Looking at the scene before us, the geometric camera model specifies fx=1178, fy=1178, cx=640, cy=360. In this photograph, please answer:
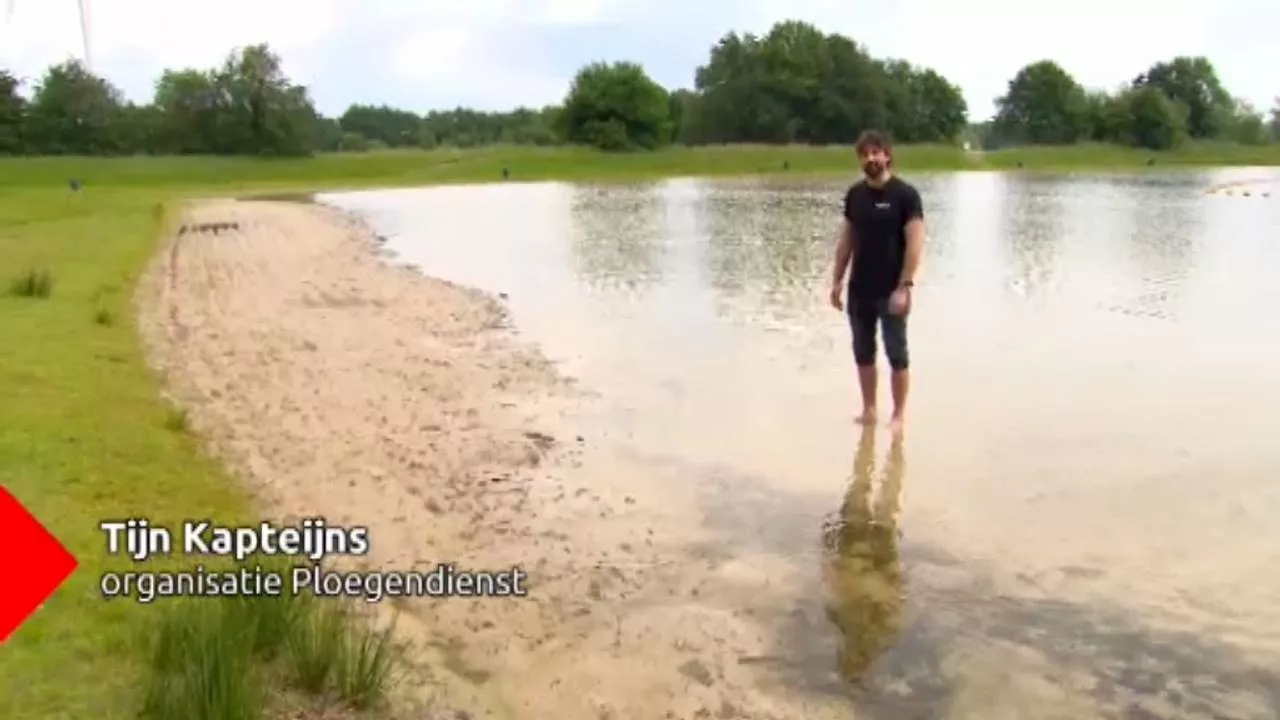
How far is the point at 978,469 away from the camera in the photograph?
747 centimetres

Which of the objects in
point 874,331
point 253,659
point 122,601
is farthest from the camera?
point 874,331

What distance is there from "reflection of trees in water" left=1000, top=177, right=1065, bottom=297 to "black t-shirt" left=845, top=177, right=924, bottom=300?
8343 mm

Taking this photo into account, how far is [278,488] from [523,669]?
8.78ft

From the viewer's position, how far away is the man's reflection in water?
497cm

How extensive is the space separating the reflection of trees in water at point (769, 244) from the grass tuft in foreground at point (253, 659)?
11.0 m

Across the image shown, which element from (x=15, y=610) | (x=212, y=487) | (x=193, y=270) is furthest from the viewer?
(x=193, y=270)

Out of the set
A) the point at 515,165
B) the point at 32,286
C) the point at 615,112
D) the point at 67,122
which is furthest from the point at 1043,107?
the point at 32,286

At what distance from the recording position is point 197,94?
8188 centimetres

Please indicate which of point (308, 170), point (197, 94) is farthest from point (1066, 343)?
point (197, 94)

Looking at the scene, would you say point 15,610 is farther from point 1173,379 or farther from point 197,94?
point 197,94

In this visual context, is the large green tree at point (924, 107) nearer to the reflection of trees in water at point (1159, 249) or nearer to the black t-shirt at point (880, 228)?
the reflection of trees in water at point (1159, 249)

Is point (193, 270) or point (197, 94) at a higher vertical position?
point (197, 94)

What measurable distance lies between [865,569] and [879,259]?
3087 mm

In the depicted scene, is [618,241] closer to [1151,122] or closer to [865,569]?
[865,569]
